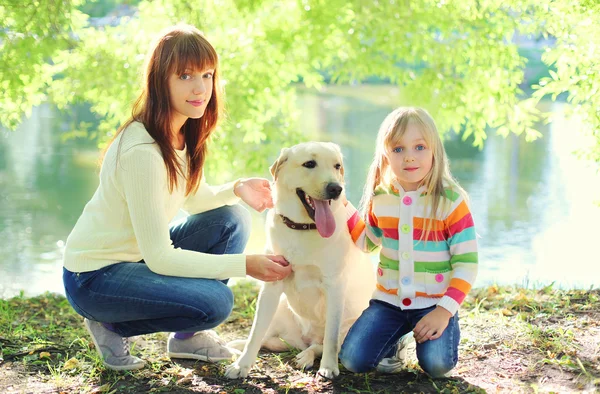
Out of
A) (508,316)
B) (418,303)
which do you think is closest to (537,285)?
(508,316)

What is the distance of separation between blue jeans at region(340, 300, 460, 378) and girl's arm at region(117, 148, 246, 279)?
2.03 ft

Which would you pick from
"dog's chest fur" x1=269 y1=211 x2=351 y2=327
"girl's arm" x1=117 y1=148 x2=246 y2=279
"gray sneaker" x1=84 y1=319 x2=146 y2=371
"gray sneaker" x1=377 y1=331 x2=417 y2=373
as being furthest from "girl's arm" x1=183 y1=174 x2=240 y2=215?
"gray sneaker" x1=377 y1=331 x2=417 y2=373

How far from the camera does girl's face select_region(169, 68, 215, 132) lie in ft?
9.71

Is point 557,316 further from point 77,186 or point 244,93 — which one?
point 77,186

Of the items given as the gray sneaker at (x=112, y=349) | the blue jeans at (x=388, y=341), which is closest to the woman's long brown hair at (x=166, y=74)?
the gray sneaker at (x=112, y=349)

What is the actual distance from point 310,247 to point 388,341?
0.57 metres

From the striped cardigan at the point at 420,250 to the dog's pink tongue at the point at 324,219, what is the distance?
22cm

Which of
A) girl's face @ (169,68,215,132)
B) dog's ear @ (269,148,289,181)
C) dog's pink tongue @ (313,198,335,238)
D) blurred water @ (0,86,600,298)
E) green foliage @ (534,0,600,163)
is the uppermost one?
green foliage @ (534,0,600,163)

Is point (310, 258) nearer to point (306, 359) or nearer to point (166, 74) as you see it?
point (306, 359)

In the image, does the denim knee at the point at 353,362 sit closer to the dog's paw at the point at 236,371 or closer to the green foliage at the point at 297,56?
the dog's paw at the point at 236,371

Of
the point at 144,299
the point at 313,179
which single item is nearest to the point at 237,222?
the point at 313,179

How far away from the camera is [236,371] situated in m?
3.03

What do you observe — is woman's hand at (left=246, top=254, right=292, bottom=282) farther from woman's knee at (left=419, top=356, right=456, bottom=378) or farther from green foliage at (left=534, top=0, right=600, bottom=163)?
green foliage at (left=534, top=0, right=600, bottom=163)

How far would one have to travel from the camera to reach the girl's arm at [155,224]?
2.81 metres
